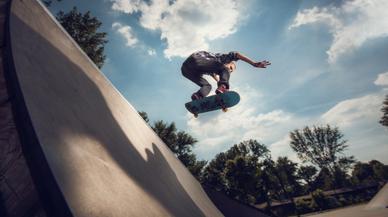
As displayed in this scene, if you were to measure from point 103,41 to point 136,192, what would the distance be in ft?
57.2

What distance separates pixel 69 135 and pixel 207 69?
4.36m

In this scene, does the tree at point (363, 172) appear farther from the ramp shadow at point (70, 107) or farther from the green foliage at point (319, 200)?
the ramp shadow at point (70, 107)

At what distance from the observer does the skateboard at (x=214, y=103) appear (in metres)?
6.02

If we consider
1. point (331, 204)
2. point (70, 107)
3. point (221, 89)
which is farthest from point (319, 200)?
point (70, 107)

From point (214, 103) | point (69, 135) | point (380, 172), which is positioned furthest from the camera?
point (380, 172)

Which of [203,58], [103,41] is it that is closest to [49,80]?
[203,58]

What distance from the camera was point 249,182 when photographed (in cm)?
3272

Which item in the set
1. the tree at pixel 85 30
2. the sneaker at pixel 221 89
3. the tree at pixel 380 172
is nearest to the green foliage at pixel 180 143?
the tree at pixel 85 30

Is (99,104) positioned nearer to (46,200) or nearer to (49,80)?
(49,80)

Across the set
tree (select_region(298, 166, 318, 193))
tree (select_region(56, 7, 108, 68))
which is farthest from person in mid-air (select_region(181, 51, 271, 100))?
tree (select_region(298, 166, 318, 193))

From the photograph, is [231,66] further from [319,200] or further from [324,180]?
[324,180]

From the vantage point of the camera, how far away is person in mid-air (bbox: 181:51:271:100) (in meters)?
5.97

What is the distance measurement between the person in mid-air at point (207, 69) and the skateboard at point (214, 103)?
13 centimetres

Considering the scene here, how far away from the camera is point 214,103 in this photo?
242 inches
